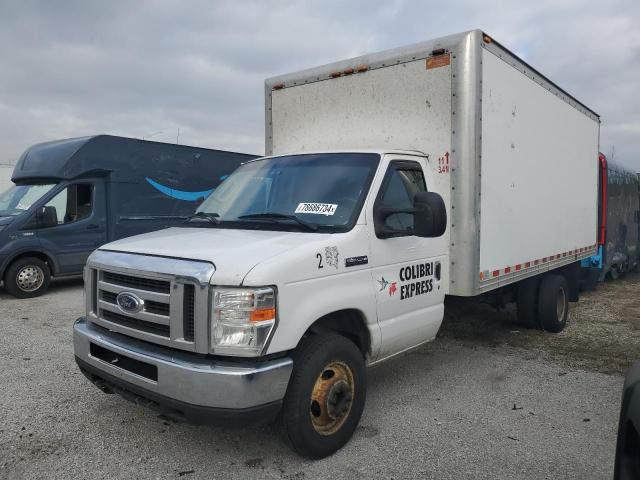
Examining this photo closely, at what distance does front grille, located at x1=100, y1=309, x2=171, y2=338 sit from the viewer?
3164 millimetres

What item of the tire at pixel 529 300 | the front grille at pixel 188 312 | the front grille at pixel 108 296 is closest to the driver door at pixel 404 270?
the front grille at pixel 188 312

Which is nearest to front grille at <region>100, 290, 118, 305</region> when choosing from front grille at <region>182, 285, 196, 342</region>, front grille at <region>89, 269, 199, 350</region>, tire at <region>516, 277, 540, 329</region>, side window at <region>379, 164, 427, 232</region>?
front grille at <region>89, 269, 199, 350</region>

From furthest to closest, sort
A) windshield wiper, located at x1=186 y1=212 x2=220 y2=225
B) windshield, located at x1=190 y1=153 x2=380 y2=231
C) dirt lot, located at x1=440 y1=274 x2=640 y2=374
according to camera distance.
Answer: dirt lot, located at x1=440 y1=274 x2=640 y2=374 < windshield wiper, located at x1=186 y1=212 x2=220 y2=225 < windshield, located at x1=190 y1=153 x2=380 y2=231

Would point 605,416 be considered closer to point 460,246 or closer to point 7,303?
point 460,246

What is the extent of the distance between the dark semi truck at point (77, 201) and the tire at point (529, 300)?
5.29 metres

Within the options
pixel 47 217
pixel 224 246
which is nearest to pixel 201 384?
pixel 224 246

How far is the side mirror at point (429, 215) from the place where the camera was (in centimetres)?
365

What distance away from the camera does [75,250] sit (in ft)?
32.5

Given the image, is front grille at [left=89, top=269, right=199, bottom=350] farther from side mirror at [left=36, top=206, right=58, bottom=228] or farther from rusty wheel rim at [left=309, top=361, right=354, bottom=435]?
side mirror at [left=36, top=206, right=58, bottom=228]

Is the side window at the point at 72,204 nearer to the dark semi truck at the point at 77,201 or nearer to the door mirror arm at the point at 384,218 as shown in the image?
the dark semi truck at the point at 77,201

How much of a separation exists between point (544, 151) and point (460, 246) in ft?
8.22

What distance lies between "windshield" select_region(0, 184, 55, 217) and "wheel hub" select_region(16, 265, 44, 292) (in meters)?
1.07

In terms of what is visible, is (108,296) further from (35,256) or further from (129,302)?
(35,256)

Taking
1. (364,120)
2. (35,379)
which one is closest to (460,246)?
(364,120)
